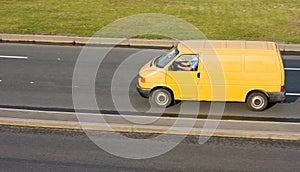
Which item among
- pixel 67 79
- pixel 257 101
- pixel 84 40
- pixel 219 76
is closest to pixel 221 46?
pixel 219 76

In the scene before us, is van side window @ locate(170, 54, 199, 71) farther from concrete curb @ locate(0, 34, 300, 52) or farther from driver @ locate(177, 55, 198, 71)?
concrete curb @ locate(0, 34, 300, 52)

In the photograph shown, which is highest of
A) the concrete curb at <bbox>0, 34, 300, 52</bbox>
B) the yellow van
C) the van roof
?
the concrete curb at <bbox>0, 34, 300, 52</bbox>

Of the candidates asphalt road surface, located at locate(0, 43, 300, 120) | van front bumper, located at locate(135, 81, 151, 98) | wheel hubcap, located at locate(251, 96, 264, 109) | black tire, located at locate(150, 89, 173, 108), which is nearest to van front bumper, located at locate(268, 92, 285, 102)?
wheel hubcap, located at locate(251, 96, 264, 109)

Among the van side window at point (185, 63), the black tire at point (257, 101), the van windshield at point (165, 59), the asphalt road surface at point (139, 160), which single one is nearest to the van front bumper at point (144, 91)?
the van windshield at point (165, 59)

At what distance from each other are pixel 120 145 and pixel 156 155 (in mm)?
897

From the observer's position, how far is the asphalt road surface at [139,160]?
8.47 metres

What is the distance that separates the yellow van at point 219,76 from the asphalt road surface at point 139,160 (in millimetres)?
2115

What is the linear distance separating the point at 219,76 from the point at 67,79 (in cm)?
527

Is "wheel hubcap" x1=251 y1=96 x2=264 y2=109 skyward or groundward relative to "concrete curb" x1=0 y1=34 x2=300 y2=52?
groundward

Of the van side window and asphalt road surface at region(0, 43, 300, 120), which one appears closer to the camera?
the van side window

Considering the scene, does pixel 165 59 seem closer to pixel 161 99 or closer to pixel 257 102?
pixel 161 99

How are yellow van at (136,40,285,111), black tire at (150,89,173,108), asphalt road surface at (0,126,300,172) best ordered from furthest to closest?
1. black tire at (150,89,173,108)
2. yellow van at (136,40,285,111)
3. asphalt road surface at (0,126,300,172)

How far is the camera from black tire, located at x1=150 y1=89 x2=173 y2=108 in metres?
11.7

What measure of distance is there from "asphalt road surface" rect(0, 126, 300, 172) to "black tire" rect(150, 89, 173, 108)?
2132 millimetres
